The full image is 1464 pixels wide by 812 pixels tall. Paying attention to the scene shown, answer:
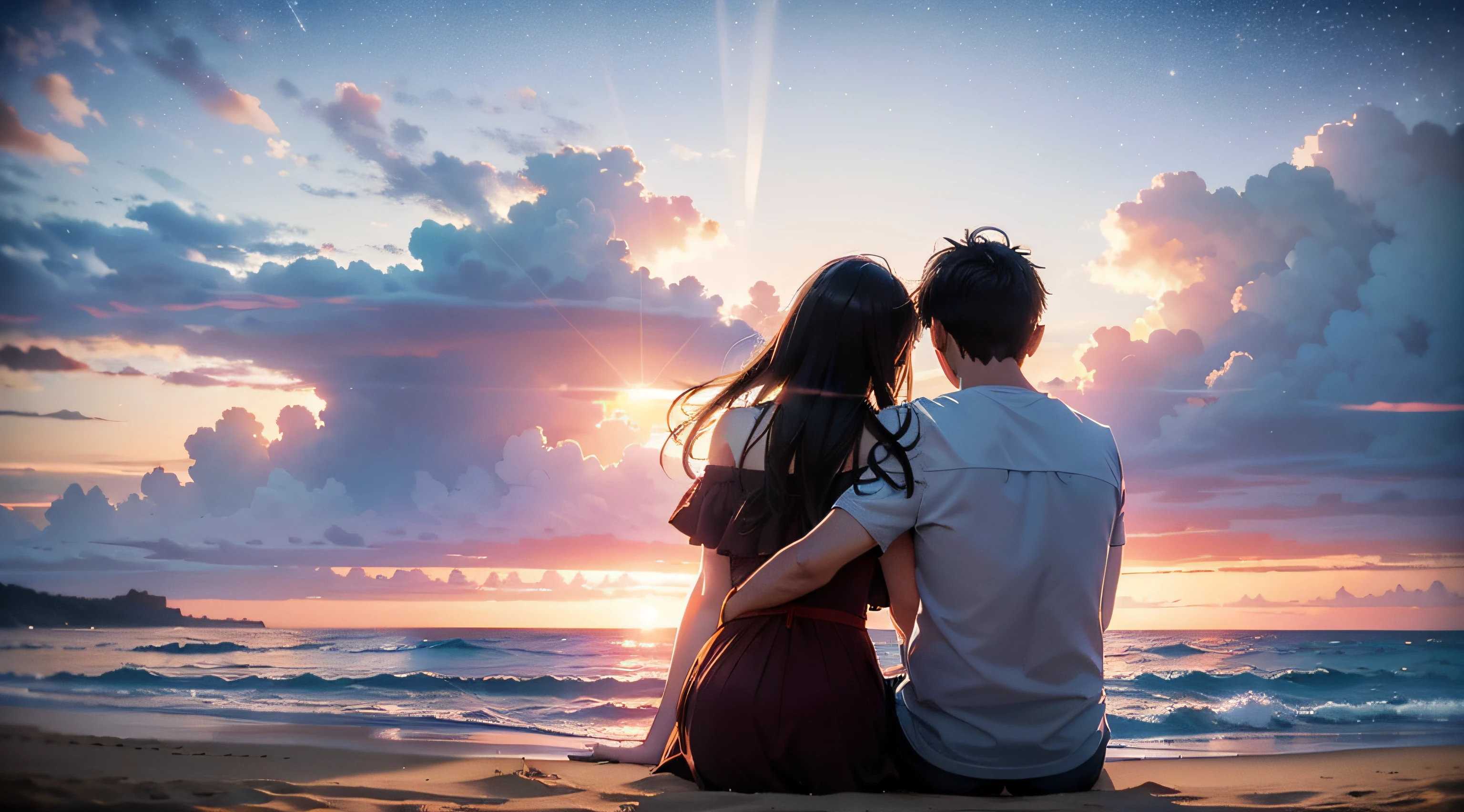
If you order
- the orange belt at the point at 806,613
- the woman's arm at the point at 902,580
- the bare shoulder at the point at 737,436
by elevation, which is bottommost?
the orange belt at the point at 806,613

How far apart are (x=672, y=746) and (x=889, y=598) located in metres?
0.75

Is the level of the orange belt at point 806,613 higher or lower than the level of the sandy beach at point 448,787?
higher

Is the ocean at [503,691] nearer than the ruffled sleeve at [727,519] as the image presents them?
No

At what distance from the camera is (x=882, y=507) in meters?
1.80

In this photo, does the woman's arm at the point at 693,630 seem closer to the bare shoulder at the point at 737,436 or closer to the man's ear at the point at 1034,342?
the bare shoulder at the point at 737,436

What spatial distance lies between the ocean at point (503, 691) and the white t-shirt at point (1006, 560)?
10.5ft

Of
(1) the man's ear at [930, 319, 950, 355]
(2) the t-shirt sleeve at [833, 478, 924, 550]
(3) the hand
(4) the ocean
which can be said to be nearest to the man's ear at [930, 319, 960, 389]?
(1) the man's ear at [930, 319, 950, 355]

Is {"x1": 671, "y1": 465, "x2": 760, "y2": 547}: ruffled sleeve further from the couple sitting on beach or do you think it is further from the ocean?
the ocean

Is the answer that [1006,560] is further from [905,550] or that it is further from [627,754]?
[627,754]

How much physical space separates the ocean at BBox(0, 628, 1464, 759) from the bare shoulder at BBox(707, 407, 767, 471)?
108 inches

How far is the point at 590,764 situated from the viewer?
288 centimetres

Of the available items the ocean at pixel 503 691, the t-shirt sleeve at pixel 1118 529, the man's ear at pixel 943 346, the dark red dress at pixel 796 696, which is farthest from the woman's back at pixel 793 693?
the ocean at pixel 503 691

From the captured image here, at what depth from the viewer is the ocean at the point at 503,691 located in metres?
6.27

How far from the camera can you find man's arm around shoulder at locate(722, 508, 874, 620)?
1798 millimetres
